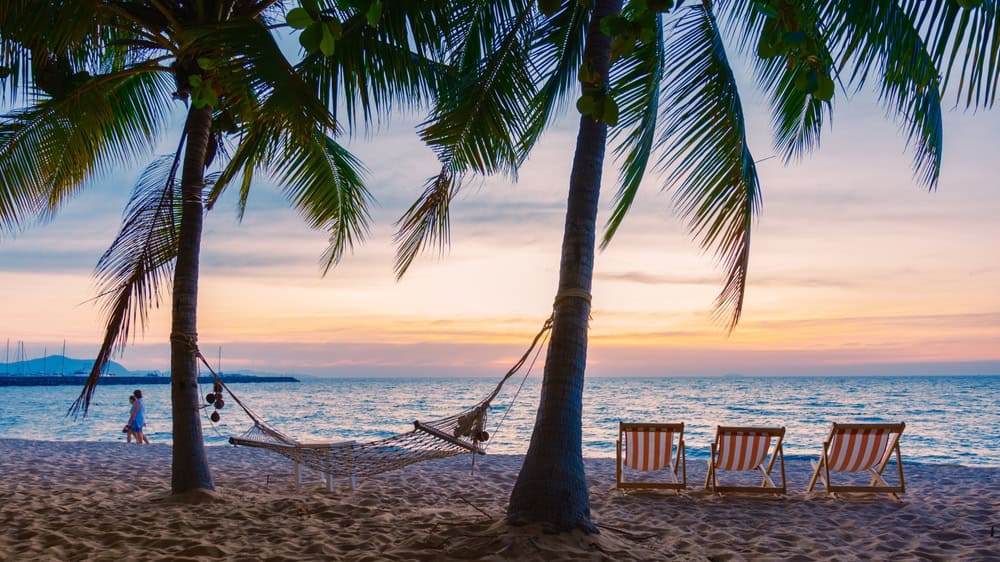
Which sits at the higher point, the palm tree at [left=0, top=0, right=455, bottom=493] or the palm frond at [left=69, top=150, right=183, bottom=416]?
the palm tree at [left=0, top=0, right=455, bottom=493]

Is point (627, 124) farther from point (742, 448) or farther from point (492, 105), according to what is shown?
point (742, 448)

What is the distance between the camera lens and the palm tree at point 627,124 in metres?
3.40

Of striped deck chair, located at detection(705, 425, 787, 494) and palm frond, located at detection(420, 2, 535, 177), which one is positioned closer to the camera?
palm frond, located at detection(420, 2, 535, 177)

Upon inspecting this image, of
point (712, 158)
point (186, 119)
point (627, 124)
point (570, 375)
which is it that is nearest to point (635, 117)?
point (627, 124)

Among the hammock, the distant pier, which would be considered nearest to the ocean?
A: the hammock

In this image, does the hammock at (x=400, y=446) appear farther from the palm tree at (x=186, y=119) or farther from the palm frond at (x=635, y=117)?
the palm frond at (x=635, y=117)

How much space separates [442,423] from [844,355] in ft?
113

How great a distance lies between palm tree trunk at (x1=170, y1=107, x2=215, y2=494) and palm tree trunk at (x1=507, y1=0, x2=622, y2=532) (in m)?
2.54

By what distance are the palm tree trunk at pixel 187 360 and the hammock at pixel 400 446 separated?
138mm

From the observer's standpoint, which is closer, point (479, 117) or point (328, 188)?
point (479, 117)

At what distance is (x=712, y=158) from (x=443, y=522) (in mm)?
2692

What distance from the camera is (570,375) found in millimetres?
3574

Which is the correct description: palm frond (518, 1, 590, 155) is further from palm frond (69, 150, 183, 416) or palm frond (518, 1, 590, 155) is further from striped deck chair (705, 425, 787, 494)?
palm frond (69, 150, 183, 416)

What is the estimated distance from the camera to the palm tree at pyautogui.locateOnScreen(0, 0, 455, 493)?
143 inches
